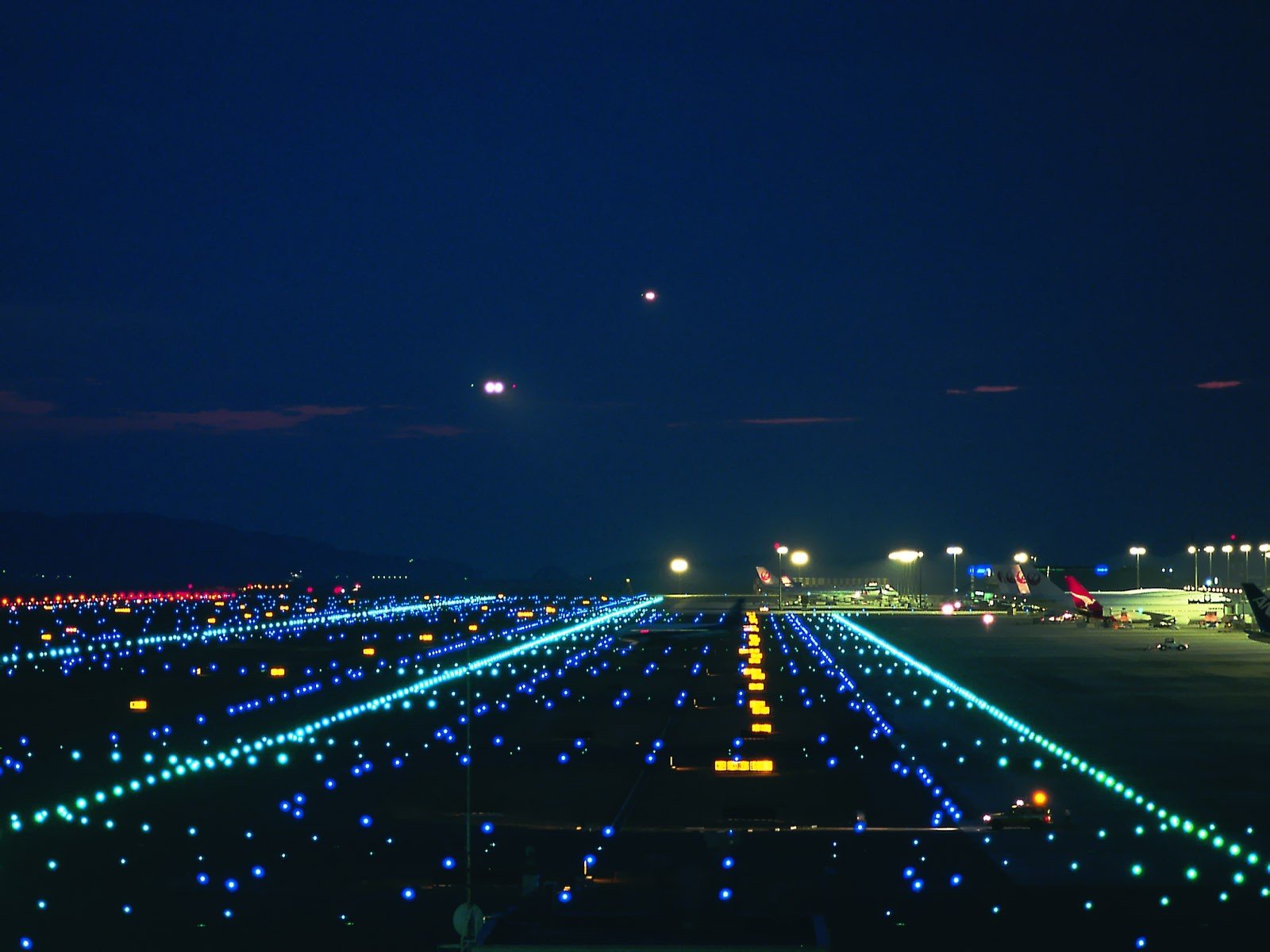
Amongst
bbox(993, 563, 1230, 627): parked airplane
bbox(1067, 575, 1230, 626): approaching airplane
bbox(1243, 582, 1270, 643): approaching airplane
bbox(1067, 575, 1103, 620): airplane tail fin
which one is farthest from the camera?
bbox(993, 563, 1230, 627): parked airplane

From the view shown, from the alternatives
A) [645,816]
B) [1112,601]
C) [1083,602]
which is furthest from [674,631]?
[1112,601]

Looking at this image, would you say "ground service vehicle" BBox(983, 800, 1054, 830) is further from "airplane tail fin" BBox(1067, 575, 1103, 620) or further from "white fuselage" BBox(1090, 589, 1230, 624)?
"white fuselage" BBox(1090, 589, 1230, 624)

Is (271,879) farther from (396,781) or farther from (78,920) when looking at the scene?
(396,781)

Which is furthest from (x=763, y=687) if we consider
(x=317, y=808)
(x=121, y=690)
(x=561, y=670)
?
(x=317, y=808)

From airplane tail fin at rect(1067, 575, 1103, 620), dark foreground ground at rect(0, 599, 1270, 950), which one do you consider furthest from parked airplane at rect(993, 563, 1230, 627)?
dark foreground ground at rect(0, 599, 1270, 950)

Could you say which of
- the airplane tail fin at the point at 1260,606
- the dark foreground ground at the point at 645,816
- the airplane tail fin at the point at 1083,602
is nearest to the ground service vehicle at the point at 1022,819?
the dark foreground ground at the point at 645,816
